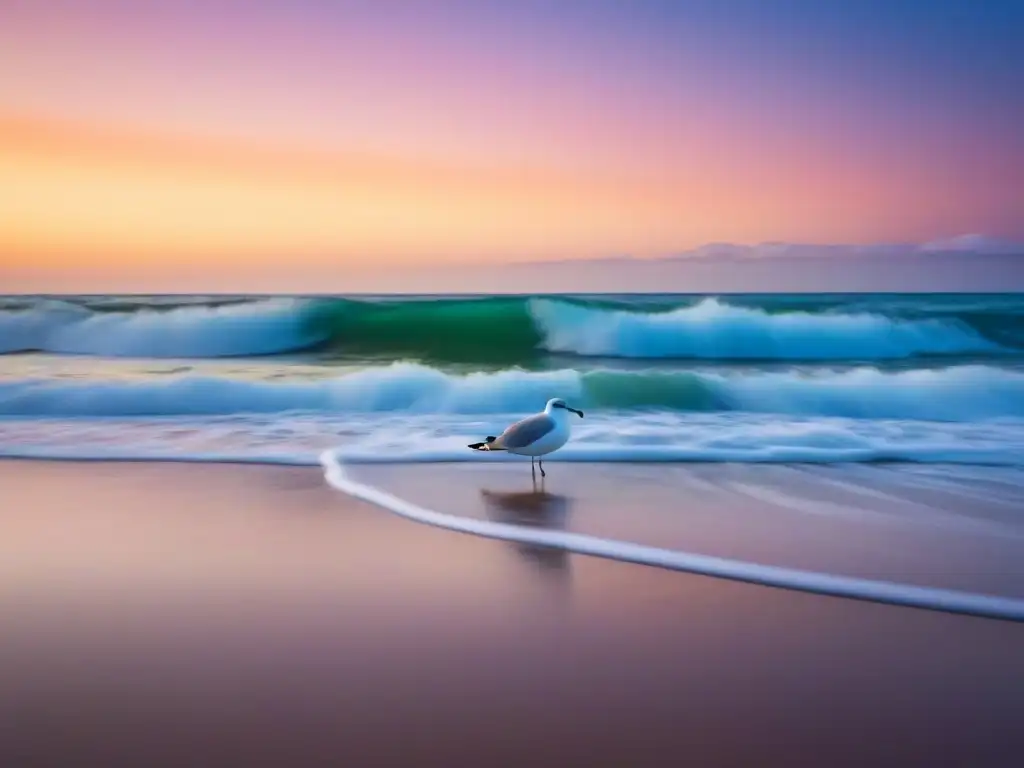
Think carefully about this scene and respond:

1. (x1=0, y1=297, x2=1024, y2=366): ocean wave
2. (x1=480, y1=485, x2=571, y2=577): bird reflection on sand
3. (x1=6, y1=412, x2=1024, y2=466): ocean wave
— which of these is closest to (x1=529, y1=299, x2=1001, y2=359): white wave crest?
(x1=0, y1=297, x2=1024, y2=366): ocean wave

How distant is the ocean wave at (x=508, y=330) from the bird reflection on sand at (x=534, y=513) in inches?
368

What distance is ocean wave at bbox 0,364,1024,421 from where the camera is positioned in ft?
28.0

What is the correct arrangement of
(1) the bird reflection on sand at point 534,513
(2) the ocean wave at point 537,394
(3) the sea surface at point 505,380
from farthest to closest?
(2) the ocean wave at point 537,394, (3) the sea surface at point 505,380, (1) the bird reflection on sand at point 534,513

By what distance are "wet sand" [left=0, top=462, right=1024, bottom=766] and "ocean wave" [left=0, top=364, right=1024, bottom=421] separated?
4.77 m

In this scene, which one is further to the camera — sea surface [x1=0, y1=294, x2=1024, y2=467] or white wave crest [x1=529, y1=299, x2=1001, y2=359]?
white wave crest [x1=529, y1=299, x2=1001, y2=359]

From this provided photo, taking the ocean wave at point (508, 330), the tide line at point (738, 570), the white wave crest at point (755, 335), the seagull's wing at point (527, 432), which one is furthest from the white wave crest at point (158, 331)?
the tide line at point (738, 570)

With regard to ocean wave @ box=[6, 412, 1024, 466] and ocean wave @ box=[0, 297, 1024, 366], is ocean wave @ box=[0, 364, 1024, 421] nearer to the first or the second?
ocean wave @ box=[6, 412, 1024, 466]

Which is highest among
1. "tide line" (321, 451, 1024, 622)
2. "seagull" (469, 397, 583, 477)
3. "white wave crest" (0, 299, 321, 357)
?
"white wave crest" (0, 299, 321, 357)

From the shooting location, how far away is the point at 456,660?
2.57m

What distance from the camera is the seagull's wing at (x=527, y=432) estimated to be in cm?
506

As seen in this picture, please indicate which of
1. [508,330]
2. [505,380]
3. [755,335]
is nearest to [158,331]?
[508,330]

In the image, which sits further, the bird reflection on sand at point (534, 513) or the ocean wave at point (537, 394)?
the ocean wave at point (537, 394)

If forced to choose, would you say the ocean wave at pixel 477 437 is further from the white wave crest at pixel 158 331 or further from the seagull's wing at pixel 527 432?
the white wave crest at pixel 158 331

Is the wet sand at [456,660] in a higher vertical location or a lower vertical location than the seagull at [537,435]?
lower
